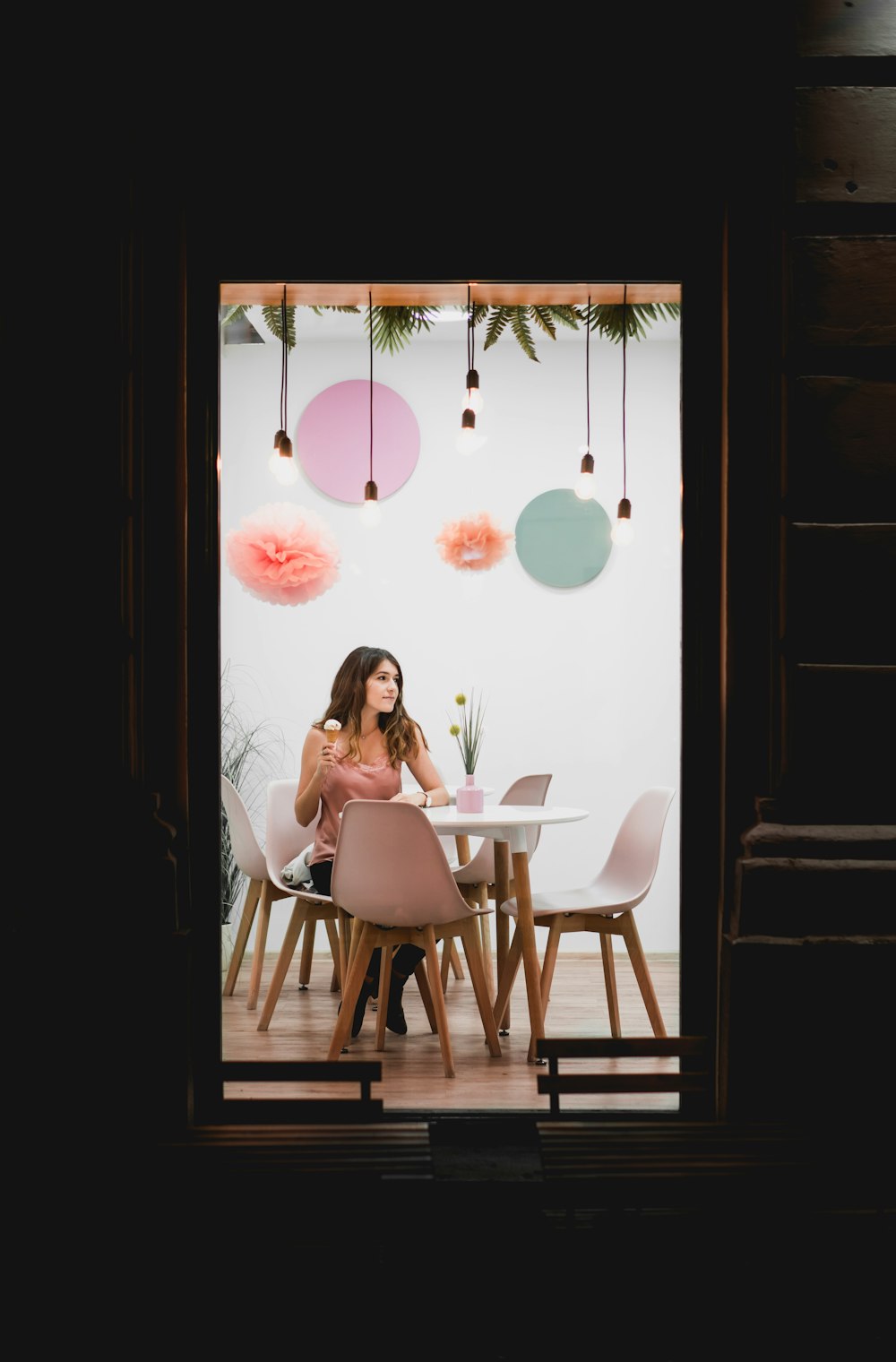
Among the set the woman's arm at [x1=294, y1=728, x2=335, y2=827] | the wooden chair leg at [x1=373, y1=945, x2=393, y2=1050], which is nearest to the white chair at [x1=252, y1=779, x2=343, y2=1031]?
the woman's arm at [x1=294, y1=728, x2=335, y2=827]

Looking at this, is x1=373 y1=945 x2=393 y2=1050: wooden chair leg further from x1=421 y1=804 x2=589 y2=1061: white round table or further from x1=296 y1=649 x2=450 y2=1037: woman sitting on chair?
x1=421 y1=804 x2=589 y2=1061: white round table

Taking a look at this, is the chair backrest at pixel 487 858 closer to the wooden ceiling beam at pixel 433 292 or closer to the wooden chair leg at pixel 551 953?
the wooden chair leg at pixel 551 953

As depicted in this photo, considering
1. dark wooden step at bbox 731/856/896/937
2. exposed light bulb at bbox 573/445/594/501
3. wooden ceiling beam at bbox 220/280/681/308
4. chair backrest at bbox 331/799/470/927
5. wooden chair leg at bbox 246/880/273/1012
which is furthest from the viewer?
exposed light bulb at bbox 573/445/594/501

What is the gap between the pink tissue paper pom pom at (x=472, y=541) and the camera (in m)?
5.04

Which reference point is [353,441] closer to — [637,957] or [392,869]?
[392,869]

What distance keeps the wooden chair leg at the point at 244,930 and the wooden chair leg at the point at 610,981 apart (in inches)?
Answer: 59.1

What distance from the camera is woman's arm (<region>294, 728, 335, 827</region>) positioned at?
4.07m

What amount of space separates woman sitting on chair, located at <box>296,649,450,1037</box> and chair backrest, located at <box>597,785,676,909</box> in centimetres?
69

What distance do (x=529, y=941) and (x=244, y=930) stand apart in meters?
1.45

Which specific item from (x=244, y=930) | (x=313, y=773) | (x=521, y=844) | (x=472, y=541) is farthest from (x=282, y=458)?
(x=244, y=930)

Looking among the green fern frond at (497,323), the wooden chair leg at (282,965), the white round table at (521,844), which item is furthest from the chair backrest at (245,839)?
the green fern frond at (497,323)

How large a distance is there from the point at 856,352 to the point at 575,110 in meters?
0.83

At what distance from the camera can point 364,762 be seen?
167 inches

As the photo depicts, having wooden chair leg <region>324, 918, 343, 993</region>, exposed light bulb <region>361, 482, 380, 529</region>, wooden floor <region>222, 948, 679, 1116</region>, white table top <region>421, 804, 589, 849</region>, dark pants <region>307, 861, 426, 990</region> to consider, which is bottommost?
wooden floor <region>222, 948, 679, 1116</region>
